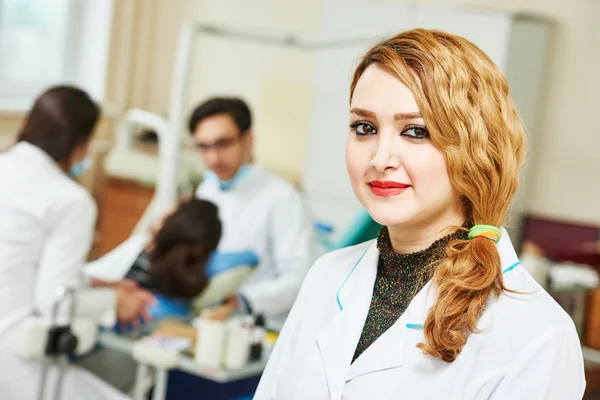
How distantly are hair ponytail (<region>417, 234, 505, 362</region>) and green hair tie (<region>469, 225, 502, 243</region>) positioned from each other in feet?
0.04

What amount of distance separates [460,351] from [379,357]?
115 millimetres

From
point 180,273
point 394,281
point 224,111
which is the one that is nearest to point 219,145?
point 224,111

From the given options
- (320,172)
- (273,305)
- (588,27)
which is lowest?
(273,305)

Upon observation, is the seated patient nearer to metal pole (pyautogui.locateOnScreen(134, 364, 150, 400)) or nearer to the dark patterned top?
metal pole (pyautogui.locateOnScreen(134, 364, 150, 400))

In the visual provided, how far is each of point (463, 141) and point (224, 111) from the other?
6.91 feet

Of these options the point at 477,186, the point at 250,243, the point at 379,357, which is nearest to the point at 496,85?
→ the point at 477,186

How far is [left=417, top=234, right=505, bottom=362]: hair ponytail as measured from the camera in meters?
1.02

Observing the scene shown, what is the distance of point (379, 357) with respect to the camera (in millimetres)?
1095

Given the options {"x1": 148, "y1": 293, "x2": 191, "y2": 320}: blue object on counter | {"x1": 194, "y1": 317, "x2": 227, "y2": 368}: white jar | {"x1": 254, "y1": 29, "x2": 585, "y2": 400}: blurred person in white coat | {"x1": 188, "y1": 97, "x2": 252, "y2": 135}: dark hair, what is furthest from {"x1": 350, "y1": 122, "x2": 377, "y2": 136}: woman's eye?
{"x1": 188, "y1": 97, "x2": 252, "y2": 135}: dark hair

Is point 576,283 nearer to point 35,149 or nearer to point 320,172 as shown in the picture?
point 320,172

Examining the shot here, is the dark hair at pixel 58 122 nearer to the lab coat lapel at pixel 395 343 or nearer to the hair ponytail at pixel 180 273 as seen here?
the hair ponytail at pixel 180 273

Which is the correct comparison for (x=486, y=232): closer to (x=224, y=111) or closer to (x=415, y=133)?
(x=415, y=133)

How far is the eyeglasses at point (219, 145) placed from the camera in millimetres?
3074

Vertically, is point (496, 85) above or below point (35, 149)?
above
